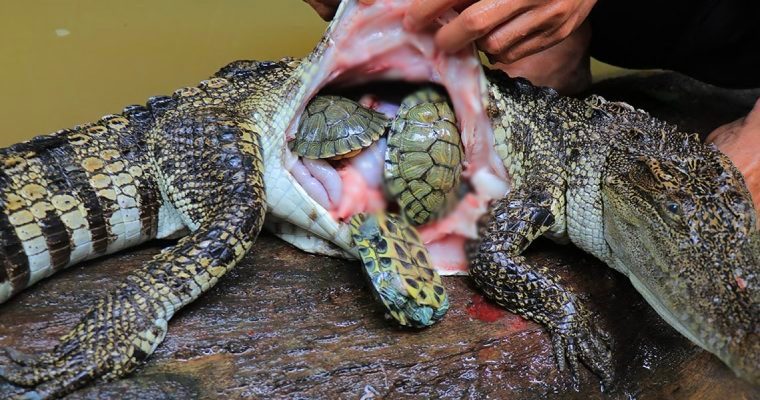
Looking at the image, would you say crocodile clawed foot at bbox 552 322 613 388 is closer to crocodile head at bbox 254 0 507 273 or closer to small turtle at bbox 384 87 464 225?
crocodile head at bbox 254 0 507 273

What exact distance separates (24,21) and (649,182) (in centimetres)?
355

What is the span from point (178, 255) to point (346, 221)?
0.56m

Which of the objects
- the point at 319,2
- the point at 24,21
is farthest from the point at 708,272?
the point at 24,21

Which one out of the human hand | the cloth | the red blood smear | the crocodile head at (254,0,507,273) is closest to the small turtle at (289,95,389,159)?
the crocodile head at (254,0,507,273)

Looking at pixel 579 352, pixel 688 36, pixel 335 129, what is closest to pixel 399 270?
pixel 335 129

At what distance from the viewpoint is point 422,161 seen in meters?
2.21

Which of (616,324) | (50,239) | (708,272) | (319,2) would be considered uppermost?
(319,2)

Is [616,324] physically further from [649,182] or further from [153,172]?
[153,172]

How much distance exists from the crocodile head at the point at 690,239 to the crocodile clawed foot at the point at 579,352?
0.23m

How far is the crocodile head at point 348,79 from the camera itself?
7.25 feet

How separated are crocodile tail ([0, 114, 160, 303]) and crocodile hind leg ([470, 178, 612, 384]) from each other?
1129mm

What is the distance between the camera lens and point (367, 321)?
2.07m

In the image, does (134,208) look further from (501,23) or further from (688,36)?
(688,36)

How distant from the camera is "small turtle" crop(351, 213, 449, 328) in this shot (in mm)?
1975
